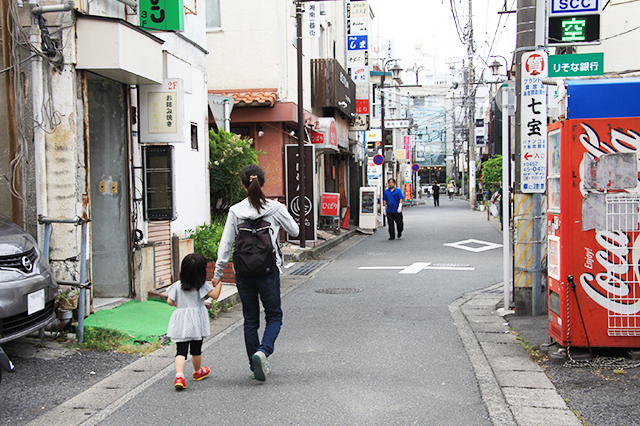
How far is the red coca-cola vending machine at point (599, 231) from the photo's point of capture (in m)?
5.54

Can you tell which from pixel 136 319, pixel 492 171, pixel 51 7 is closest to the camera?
pixel 51 7

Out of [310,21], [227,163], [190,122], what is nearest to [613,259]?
[190,122]

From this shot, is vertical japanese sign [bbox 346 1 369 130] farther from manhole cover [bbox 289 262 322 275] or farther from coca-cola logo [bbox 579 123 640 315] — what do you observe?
coca-cola logo [bbox 579 123 640 315]

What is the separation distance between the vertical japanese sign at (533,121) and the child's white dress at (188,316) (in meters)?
4.27

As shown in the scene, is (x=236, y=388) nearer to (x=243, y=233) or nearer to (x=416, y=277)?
(x=243, y=233)

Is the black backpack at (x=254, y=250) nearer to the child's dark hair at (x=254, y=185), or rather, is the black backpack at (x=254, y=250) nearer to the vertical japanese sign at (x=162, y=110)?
the child's dark hair at (x=254, y=185)

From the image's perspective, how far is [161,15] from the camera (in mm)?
8336

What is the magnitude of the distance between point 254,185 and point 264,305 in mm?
1082

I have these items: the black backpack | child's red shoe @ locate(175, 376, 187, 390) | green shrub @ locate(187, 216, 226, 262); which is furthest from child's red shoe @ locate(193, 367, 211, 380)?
green shrub @ locate(187, 216, 226, 262)

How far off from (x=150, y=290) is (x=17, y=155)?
2.75m

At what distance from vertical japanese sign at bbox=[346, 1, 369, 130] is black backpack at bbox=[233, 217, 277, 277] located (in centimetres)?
1795

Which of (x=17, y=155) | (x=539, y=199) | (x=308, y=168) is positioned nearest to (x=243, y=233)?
(x=17, y=155)

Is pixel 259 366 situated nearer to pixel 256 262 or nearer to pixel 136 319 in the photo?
pixel 256 262

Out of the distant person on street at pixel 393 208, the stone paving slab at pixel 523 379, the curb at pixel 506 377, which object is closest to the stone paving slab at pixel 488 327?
the curb at pixel 506 377
